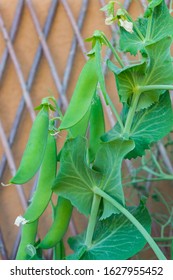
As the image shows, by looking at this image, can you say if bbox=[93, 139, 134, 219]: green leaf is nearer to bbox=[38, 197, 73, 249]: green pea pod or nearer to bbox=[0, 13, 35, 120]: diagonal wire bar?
bbox=[38, 197, 73, 249]: green pea pod

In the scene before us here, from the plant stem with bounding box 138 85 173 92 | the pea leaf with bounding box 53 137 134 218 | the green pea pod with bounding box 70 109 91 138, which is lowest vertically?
the pea leaf with bounding box 53 137 134 218

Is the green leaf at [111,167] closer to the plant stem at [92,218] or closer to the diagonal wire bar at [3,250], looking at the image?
the plant stem at [92,218]

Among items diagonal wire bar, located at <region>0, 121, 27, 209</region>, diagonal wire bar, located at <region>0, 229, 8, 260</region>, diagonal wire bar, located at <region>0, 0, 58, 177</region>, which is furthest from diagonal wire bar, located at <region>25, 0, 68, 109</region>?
diagonal wire bar, located at <region>0, 229, 8, 260</region>

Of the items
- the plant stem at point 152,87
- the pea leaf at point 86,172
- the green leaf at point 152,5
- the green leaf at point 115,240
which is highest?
the green leaf at point 152,5

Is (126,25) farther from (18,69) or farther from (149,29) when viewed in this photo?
(18,69)

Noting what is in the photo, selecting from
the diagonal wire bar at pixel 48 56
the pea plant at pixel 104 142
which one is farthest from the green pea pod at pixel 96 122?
the diagonal wire bar at pixel 48 56

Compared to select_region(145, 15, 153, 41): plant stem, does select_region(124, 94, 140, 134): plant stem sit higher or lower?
lower
